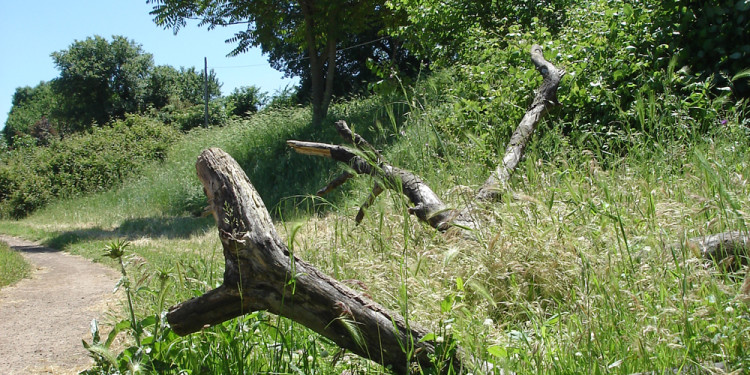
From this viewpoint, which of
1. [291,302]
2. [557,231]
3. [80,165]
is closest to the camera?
[291,302]

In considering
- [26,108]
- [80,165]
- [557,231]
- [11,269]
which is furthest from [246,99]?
[26,108]

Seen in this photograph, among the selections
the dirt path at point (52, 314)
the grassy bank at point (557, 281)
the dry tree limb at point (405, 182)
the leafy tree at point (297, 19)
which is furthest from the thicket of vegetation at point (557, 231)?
the leafy tree at point (297, 19)

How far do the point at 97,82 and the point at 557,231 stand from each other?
38935mm

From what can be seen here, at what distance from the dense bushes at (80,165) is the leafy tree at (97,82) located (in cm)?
1502

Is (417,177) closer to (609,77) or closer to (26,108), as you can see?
(609,77)

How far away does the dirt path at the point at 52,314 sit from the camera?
14.8 feet

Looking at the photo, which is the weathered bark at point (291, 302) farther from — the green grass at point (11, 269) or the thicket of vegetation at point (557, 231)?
the green grass at point (11, 269)

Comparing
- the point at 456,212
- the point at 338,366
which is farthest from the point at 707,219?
the point at 338,366

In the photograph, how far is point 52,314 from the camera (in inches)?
235

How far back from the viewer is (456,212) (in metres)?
4.17

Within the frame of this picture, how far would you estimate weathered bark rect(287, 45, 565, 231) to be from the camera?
4.39m

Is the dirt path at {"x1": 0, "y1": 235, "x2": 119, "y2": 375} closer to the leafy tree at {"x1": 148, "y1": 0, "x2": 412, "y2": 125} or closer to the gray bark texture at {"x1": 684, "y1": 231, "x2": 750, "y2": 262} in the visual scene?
the gray bark texture at {"x1": 684, "y1": 231, "x2": 750, "y2": 262}

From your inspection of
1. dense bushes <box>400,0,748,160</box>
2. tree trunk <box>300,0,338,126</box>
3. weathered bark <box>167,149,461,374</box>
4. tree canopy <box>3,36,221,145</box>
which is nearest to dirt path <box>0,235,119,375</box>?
weathered bark <box>167,149,461,374</box>

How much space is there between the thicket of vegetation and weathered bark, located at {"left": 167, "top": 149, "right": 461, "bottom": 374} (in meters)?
0.10
